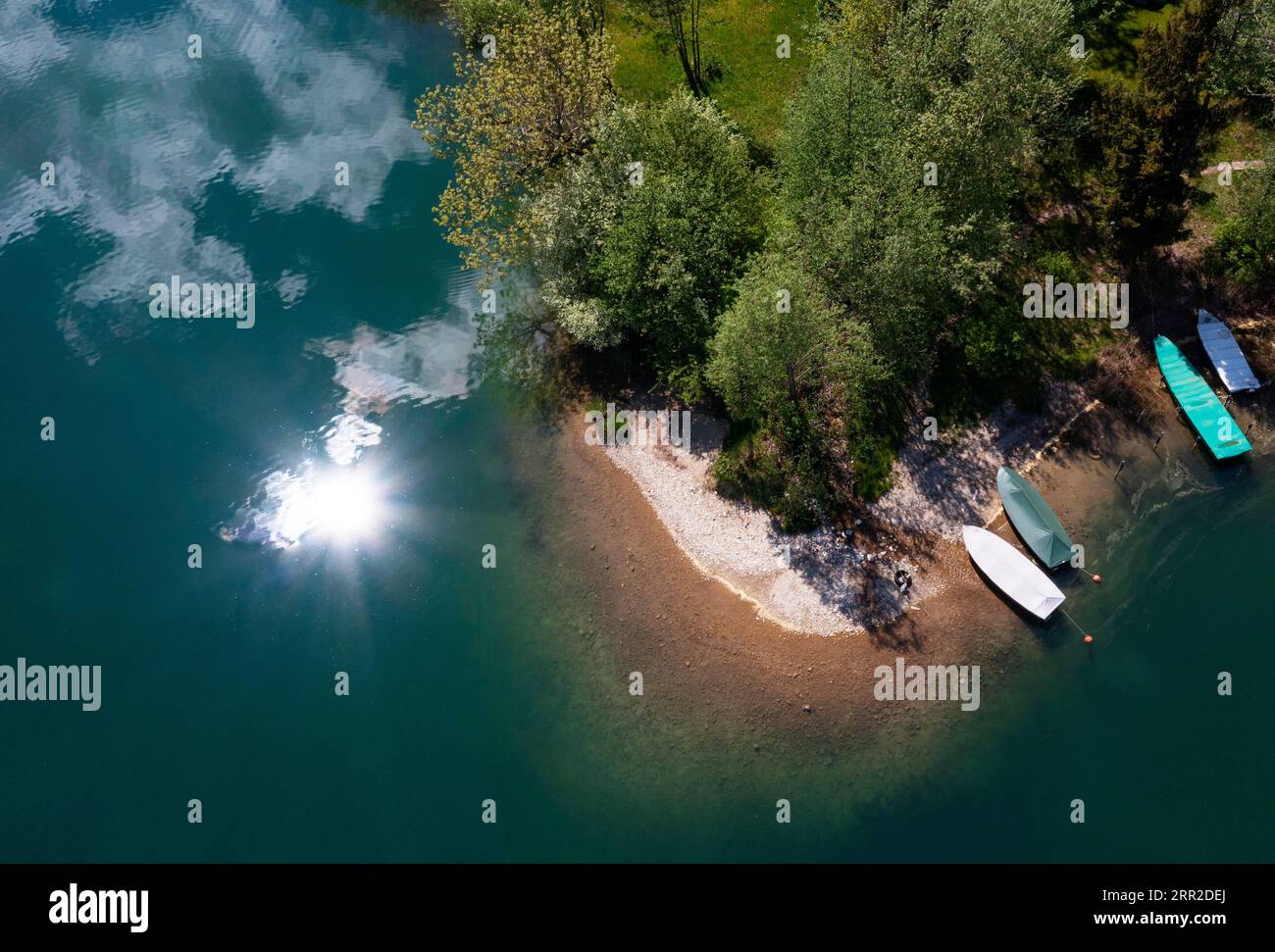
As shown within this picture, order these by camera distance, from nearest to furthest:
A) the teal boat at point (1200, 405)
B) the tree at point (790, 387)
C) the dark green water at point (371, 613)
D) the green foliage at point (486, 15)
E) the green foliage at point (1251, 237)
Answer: the tree at point (790, 387), the dark green water at point (371, 613), the green foliage at point (1251, 237), the teal boat at point (1200, 405), the green foliage at point (486, 15)

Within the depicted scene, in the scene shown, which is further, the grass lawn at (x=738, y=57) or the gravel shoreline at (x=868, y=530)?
the grass lawn at (x=738, y=57)

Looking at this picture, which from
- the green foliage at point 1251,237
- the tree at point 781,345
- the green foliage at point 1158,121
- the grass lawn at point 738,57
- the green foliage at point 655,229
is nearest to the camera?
the tree at point 781,345

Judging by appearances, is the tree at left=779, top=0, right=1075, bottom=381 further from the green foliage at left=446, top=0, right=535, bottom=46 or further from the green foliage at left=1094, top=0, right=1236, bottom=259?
the green foliage at left=446, top=0, right=535, bottom=46

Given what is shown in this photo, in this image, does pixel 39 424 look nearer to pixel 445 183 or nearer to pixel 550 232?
pixel 445 183

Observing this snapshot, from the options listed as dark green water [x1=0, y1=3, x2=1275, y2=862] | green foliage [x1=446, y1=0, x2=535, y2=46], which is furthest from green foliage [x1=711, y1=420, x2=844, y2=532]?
green foliage [x1=446, y1=0, x2=535, y2=46]

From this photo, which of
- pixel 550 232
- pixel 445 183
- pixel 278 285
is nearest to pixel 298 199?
pixel 278 285

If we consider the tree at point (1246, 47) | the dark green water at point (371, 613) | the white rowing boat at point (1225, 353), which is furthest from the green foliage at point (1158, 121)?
the dark green water at point (371, 613)

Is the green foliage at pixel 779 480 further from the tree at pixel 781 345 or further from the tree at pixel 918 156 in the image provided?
the tree at pixel 918 156
